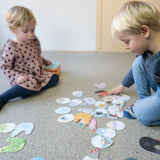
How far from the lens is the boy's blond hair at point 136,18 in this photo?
0.64m

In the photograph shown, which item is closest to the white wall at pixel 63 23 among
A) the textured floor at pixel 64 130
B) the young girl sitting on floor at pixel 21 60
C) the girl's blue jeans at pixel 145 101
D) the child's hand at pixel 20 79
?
the textured floor at pixel 64 130

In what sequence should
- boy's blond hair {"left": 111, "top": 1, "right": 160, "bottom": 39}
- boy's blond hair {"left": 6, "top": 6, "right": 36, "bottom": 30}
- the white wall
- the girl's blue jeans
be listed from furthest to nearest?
the white wall → boy's blond hair {"left": 6, "top": 6, "right": 36, "bottom": 30} → the girl's blue jeans → boy's blond hair {"left": 111, "top": 1, "right": 160, "bottom": 39}

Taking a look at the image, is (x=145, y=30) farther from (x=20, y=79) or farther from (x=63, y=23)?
(x=63, y=23)

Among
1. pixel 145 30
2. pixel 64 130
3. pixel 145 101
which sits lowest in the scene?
pixel 64 130

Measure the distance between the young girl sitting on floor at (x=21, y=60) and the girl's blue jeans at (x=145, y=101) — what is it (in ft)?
2.02

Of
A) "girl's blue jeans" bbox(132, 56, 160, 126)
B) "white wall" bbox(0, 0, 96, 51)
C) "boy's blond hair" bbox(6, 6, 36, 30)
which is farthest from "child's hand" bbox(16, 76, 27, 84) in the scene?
"white wall" bbox(0, 0, 96, 51)

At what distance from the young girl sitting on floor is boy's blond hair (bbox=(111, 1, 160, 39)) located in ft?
2.16

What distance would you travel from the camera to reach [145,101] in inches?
31.3

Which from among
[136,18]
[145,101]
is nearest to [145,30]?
[136,18]

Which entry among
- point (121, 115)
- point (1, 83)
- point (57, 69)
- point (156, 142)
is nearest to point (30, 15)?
point (57, 69)

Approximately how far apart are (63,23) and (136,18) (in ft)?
5.28

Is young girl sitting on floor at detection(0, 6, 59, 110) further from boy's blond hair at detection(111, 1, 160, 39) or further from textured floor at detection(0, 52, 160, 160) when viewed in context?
boy's blond hair at detection(111, 1, 160, 39)

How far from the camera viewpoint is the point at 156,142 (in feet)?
2.28

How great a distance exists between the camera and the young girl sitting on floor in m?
1.05
